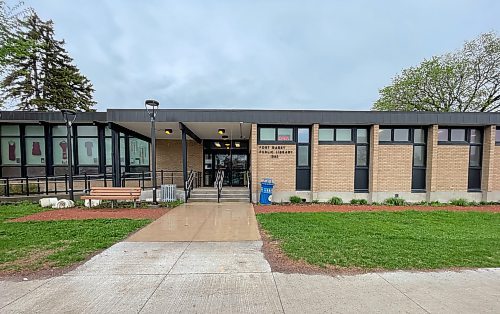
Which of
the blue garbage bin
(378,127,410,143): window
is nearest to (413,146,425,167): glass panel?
(378,127,410,143): window

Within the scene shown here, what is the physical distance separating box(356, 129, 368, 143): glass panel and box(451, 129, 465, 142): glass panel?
4.01 meters

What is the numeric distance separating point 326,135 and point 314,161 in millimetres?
1381

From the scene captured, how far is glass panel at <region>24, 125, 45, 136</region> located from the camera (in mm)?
14930

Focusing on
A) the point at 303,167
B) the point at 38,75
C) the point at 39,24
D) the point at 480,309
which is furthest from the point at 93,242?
the point at 39,24

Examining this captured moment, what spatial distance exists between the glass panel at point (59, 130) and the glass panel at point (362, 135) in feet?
55.5

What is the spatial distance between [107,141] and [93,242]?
11.6 m

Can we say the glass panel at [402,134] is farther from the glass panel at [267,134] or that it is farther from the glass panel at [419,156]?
the glass panel at [267,134]

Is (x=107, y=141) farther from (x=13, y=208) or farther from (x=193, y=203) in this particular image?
(x=193, y=203)

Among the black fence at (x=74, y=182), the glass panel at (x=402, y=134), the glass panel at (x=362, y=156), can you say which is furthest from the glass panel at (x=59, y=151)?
the glass panel at (x=402, y=134)

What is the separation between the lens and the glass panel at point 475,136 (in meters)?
11.2

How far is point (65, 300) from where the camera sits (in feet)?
9.85

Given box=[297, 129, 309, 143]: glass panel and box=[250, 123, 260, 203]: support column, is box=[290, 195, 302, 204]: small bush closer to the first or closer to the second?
box=[250, 123, 260, 203]: support column

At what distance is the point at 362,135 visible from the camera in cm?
1116

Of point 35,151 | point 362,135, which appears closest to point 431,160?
point 362,135
